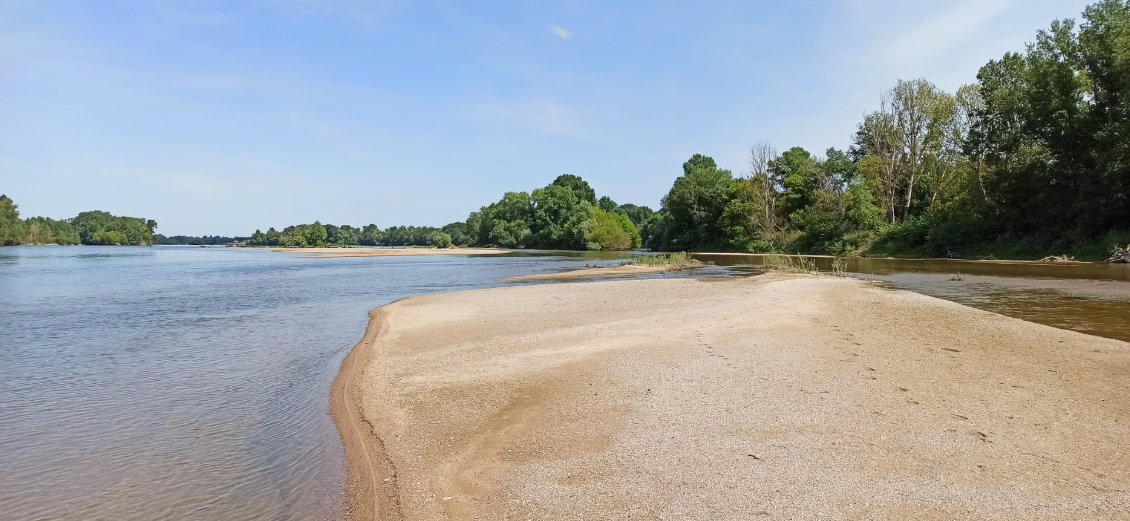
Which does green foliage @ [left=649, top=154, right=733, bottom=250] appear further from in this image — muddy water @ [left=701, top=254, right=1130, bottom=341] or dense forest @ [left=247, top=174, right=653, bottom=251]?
muddy water @ [left=701, top=254, right=1130, bottom=341]

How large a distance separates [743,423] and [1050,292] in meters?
19.2

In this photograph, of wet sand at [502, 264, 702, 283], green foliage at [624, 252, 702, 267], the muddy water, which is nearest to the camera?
the muddy water

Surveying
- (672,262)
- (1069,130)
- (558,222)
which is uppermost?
(1069,130)

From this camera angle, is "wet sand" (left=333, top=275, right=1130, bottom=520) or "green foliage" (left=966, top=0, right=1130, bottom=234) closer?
"wet sand" (left=333, top=275, right=1130, bottom=520)

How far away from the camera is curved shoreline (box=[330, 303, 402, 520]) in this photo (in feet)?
16.1

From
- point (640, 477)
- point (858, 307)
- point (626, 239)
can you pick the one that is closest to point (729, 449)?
point (640, 477)

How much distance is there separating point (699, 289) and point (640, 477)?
1761 centimetres

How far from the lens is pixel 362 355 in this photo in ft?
37.3

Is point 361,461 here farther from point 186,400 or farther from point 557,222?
point 557,222

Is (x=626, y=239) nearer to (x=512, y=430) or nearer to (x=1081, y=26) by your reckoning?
(x=1081, y=26)

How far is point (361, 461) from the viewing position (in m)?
5.99

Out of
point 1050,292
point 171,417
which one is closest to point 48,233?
point 171,417

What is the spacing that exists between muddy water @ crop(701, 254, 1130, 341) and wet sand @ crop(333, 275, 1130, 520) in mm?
2259

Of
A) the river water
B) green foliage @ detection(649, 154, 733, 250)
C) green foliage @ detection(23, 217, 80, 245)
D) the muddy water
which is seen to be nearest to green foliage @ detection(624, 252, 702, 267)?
the muddy water
